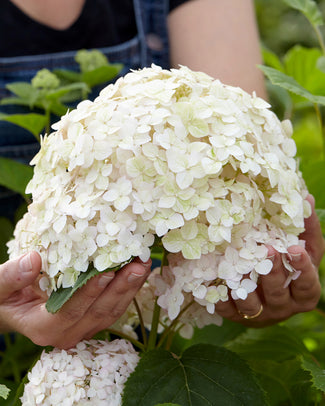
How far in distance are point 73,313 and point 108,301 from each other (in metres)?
0.04

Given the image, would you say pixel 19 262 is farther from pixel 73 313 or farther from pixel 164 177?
pixel 164 177

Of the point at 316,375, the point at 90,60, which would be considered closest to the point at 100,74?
the point at 90,60

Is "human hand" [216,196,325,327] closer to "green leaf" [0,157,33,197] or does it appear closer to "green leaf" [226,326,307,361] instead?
"green leaf" [226,326,307,361]

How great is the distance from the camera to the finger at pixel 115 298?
656mm

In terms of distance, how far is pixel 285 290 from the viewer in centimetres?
77

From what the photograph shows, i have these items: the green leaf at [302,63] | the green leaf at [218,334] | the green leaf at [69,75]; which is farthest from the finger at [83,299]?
the green leaf at [302,63]

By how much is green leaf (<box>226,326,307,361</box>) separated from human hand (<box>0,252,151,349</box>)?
30cm

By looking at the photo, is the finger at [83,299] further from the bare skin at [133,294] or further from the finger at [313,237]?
the finger at [313,237]

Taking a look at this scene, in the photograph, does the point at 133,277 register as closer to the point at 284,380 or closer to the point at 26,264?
the point at 26,264

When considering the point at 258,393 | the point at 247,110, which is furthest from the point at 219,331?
the point at 247,110

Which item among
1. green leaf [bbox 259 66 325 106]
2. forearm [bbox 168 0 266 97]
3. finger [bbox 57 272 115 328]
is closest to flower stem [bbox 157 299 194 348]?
finger [bbox 57 272 115 328]

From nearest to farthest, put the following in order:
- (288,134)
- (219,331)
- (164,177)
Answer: (164,177), (288,134), (219,331)

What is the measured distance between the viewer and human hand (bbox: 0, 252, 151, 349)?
0.66 m

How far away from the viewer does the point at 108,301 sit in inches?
26.8
